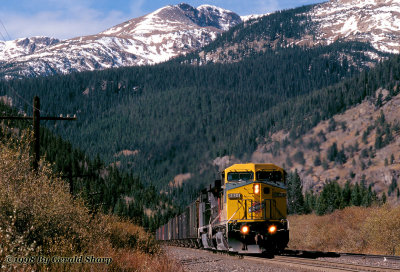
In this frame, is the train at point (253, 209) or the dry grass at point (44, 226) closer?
the dry grass at point (44, 226)

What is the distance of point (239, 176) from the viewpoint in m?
27.6

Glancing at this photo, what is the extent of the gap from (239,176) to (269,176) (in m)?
1.67

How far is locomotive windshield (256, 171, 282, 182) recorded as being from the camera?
27.4 m

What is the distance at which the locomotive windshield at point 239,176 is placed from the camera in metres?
27.5

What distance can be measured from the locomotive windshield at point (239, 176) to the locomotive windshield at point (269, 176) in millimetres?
444

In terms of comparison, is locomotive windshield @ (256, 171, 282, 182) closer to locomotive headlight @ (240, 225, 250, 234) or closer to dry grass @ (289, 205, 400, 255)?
locomotive headlight @ (240, 225, 250, 234)

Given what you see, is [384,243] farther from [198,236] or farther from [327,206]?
[327,206]

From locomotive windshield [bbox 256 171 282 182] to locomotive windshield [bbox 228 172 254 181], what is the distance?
17.5 inches

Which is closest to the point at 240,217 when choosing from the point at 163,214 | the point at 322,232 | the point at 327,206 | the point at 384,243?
the point at 384,243

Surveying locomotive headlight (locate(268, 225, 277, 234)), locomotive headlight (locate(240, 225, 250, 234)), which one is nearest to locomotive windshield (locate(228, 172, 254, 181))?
locomotive headlight (locate(240, 225, 250, 234))

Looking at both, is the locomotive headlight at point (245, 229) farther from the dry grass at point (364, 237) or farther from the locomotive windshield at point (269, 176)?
the dry grass at point (364, 237)

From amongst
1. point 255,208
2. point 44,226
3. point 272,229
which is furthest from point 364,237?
point 44,226

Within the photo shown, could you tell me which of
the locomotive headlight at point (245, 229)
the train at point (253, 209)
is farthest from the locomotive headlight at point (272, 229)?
the locomotive headlight at point (245, 229)

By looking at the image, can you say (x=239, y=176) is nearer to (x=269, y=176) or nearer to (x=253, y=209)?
(x=269, y=176)
